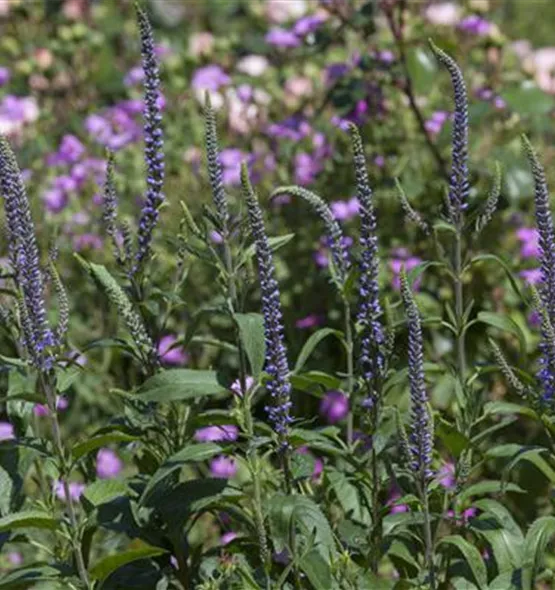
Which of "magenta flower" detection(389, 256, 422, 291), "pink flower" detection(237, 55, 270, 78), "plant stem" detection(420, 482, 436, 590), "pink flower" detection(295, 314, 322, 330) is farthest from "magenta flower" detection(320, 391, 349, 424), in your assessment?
"pink flower" detection(237, 55, 270, 78)

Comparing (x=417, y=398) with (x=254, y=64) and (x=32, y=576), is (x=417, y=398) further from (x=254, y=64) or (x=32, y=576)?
(x=254, y=64)

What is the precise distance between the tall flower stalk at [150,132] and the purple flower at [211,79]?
3.10 metres

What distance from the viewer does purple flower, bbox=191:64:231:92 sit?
19.4 ft

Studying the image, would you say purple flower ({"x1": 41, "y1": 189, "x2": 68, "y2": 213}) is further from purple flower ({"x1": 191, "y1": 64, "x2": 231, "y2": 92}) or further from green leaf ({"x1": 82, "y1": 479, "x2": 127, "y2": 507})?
green leaf ({"x1": 82, "y1": 479, "x2": 127, "y2": 507})

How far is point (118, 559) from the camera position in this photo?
264 centimetres

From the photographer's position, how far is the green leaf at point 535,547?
2594 millimetres

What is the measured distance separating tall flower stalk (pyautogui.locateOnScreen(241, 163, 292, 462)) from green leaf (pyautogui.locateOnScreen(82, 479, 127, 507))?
41 cm

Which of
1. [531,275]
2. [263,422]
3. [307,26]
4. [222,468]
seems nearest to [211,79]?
[307,26]

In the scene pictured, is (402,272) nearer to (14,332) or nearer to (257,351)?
(257,351)

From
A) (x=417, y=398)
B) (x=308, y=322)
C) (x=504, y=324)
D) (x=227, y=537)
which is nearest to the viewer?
(x=417, y=398)

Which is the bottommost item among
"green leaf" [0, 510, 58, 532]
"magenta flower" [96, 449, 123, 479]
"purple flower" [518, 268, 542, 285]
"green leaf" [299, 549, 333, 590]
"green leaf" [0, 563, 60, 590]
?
"magenta flower" [96, 449, 123, 479]

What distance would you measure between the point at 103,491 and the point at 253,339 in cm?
51

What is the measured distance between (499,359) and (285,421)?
15.2 inches

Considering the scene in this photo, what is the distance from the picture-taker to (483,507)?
2818mm
